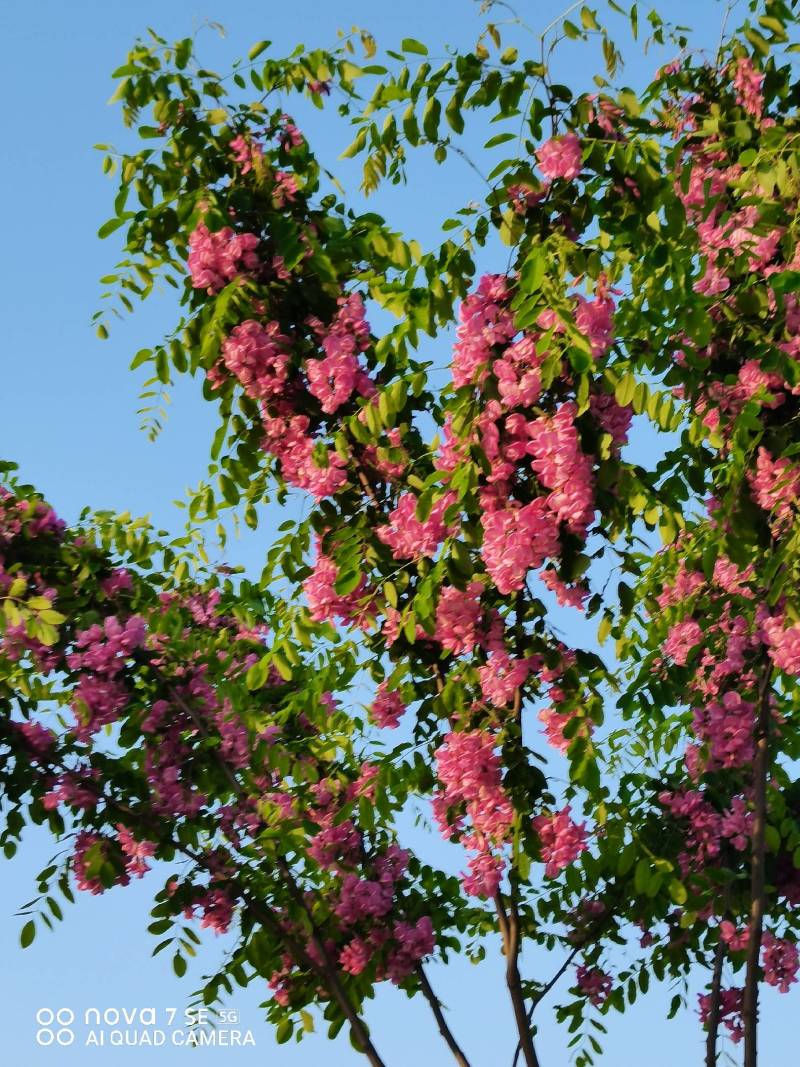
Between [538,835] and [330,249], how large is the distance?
7.14 ft

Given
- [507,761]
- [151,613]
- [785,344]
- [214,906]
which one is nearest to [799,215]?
[785,344]

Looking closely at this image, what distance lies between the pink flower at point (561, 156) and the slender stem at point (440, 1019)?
3.06 metres

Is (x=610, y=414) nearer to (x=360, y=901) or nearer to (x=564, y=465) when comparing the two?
(x=564, y=465)

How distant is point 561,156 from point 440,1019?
324 centimetres

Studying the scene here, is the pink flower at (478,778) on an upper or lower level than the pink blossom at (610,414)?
lower

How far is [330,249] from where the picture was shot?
16.1ft

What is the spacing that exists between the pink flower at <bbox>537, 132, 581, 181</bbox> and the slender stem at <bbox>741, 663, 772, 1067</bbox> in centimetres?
188

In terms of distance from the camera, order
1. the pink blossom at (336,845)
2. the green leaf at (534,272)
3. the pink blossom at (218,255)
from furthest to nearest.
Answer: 1. the pink blossom at (336,845)
2. the pink blossom at (218,255)
3. the green leaf at (534,272)

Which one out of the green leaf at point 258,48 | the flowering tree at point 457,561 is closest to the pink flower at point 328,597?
the flowering tree at point 457,561

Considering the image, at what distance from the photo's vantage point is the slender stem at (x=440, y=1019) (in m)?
5.23

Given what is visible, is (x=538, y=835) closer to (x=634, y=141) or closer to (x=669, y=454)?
(x=669, y=454)

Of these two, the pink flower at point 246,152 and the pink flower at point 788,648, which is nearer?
the pink flower at point 788,648

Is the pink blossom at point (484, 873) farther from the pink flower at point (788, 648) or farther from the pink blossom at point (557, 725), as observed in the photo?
the pink flower at point (788, 648)

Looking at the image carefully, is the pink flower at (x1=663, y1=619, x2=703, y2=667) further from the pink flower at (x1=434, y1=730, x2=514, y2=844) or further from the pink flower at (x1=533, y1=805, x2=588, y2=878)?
the pink flower at (x1=434, y1=730, x2=514, y2=844)
